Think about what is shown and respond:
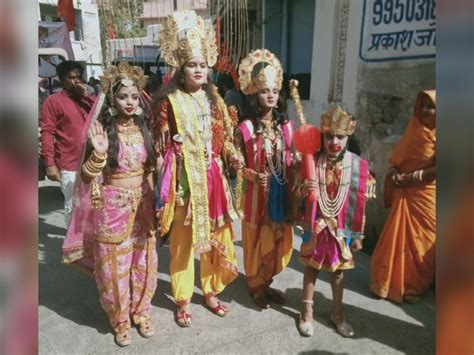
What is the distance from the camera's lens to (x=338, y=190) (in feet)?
8.75

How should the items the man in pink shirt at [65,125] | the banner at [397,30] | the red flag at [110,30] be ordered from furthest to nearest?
the man in pink shirt at [65,125] → the banner at [397,30] → the red flag at [110,30]

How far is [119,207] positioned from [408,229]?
2.14m

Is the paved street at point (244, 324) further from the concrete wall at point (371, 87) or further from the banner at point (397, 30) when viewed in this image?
the banner at point (397, 30)

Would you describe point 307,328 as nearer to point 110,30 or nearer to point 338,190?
point 338,190

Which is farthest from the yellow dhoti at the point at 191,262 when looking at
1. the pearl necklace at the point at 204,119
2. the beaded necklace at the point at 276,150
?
the beaded necklace at the point at 276,150

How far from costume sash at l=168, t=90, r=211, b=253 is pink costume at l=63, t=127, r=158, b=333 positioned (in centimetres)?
28

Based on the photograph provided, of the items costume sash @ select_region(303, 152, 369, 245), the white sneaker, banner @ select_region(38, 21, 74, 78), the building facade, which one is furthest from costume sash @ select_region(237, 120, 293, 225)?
the building facade

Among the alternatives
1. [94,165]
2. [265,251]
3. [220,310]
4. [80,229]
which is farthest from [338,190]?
[80,229]

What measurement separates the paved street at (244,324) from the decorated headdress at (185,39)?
5.93 ft

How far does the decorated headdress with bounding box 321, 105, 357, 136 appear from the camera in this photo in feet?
8.29

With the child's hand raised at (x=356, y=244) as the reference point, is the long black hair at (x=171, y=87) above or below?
above

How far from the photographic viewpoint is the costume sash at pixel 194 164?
275 centimetres

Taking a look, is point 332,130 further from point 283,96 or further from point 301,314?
point 301,314

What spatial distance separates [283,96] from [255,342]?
5.67ft
